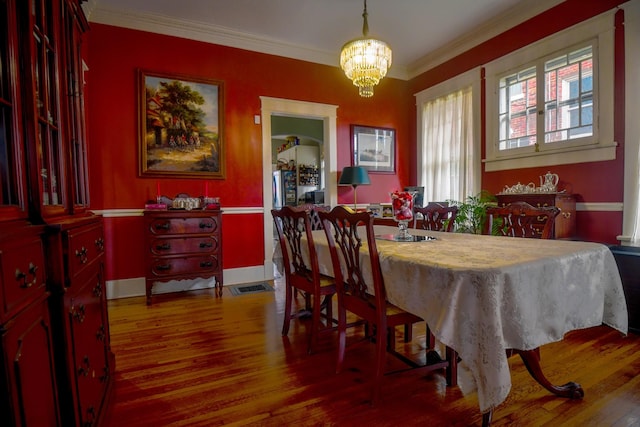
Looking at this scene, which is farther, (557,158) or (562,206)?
(557,158)

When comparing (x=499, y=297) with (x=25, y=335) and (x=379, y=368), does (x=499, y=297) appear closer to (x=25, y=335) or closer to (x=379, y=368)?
(x=379, y=368)

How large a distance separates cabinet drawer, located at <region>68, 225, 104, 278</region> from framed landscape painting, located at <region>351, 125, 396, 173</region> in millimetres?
3694

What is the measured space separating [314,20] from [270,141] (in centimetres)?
149

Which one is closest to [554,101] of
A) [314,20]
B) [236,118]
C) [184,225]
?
[314,20]

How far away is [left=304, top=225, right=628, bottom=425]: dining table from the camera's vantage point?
1187 mm

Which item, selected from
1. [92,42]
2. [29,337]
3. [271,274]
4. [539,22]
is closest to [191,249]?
[271,274]

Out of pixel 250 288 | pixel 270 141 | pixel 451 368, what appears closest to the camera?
pixel 451 368

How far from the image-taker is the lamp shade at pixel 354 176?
4383mm

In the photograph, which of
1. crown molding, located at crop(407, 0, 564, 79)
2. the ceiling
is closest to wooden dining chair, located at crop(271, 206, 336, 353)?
the ceiling

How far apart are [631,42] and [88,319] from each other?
165 inches

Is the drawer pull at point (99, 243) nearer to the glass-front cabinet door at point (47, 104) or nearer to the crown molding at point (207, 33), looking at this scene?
the glass-front cabinet door at point (47, 104)

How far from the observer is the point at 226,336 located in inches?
97.1

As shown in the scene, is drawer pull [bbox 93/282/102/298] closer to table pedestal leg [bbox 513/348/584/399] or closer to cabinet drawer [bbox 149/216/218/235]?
cabinet drawer [bbox 149/216/218/235]

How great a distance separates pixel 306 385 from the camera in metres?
1.79
